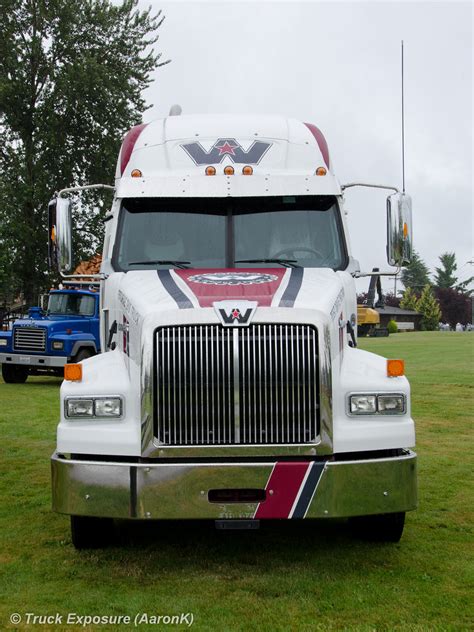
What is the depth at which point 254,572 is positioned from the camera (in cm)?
518

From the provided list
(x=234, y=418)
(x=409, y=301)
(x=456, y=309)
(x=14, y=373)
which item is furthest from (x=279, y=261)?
(x=409, y=301)

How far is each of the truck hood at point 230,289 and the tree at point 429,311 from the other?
315 ft

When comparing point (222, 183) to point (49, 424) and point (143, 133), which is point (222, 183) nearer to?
point (143, 133)

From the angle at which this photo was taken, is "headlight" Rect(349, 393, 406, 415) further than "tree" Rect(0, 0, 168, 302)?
No

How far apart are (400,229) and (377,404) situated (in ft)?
7.01

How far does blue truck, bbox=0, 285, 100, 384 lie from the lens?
1820 centimetres

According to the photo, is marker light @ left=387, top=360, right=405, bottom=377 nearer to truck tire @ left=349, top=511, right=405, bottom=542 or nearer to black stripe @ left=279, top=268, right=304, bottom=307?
black stripe @ left=279, top=268, right=304, bottom=307

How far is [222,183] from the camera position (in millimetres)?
6535

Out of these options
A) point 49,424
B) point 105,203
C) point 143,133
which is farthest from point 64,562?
point 105,203

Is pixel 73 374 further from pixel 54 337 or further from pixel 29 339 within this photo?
pixel 29 339

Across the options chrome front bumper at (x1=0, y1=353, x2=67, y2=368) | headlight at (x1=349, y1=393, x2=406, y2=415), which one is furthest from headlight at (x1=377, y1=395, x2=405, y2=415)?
chrome front bumper at (x1=0, y1=353, x2=67, y2=368)

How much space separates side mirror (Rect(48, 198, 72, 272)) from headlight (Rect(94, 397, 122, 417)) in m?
2.11

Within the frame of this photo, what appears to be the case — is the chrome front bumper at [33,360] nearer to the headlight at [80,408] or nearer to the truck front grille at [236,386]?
the headlight at [80,408]

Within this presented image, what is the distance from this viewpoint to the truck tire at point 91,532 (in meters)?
5.53
